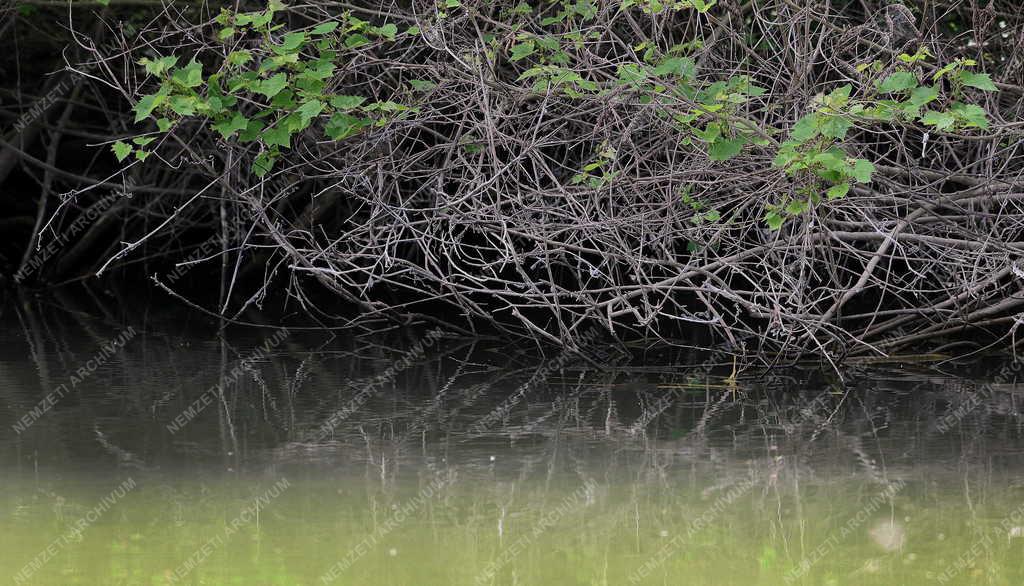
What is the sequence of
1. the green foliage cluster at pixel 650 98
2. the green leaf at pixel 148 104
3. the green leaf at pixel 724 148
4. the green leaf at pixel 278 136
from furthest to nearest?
1. the green leaf at pixel 278 136
2. the green leaf at pixel 148 104
3. the green leaf at pixel 724 148
4. the green foliage cluster at pixel 650 98

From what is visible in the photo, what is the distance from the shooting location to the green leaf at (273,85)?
18.8ft

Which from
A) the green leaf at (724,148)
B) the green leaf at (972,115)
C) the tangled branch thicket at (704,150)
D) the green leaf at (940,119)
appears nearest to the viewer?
the green leaf at (940,119)

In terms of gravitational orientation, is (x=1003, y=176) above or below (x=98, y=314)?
above

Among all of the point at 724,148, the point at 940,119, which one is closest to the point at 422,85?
the point at 724,148

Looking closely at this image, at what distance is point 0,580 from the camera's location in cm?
327

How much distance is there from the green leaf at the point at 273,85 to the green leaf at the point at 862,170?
2.74 meters

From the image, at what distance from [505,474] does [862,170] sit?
1761mm

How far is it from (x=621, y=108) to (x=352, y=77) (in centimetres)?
178

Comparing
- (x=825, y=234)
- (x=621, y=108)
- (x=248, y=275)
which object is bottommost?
(x=248, y=275)

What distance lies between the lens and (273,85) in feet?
18.9

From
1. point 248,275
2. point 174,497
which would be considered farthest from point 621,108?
point 248,275

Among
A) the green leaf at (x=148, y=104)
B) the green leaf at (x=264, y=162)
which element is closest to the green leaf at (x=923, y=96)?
the green leaf at (x=264, y=162)

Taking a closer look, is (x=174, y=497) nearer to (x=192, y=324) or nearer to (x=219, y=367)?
(x=219, y=367)

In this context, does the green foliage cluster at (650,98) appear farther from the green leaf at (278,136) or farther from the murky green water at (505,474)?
the murky green water at (505,474)
